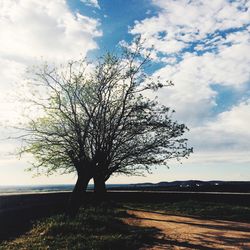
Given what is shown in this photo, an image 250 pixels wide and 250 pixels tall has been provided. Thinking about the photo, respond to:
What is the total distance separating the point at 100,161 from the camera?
82.0 feet

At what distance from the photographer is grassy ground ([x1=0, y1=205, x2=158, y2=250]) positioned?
1523cm

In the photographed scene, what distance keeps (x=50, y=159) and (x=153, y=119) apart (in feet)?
23.9

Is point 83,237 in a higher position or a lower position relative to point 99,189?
lower

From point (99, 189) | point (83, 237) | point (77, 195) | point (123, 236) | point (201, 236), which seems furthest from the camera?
point (99, 189)

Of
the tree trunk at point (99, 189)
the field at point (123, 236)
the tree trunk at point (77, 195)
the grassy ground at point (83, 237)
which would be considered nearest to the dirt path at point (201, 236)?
the field at point (123, 236)

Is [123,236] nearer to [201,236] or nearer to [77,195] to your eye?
[201,236]

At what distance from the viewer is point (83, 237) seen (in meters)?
16.7

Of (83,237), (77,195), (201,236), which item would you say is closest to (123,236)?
(83,237)

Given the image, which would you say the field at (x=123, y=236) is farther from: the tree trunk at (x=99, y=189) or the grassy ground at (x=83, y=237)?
the tree trunk at (x=99, y=189)

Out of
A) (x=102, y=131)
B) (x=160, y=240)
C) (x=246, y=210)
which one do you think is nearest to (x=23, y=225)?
(x=102, y=131)

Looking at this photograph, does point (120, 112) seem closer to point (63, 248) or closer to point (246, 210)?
point (246, 210)

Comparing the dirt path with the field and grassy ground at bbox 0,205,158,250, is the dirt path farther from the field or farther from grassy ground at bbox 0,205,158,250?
grassy ground at bbox 0,205,158,250

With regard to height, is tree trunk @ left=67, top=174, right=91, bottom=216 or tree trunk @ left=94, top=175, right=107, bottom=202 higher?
tree trunk @ left=94, top=175, right=107, bottom=202

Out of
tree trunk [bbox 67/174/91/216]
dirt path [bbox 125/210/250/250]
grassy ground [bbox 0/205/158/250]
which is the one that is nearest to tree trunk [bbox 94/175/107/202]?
tree trunk [bbox 67/174/91/216]
